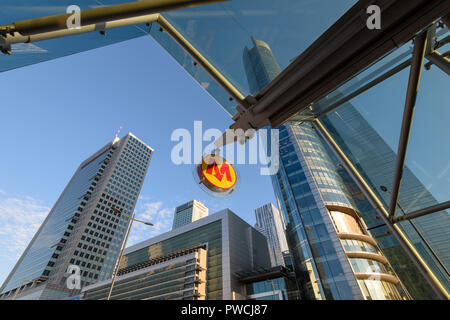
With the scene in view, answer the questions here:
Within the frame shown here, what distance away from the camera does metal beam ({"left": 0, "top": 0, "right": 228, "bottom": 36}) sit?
5.87 feet

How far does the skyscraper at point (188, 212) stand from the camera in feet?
541

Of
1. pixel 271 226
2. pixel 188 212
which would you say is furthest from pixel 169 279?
pixel 271 226

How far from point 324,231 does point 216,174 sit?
35.8 m

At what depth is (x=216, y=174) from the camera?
516 cm

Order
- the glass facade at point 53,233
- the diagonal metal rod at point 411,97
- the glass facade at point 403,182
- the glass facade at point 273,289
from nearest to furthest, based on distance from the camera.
A: the diagonal metal rod at point 411,97 → the glass facade at point 403,182 → the glass facade at point 273,289 → the glass facade at point 53,233

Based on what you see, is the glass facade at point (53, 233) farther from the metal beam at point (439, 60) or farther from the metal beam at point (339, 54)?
the metal beam at point (439, 60)

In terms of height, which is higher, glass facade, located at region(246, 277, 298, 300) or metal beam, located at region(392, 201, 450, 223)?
glass facade, located at region(246, 277, 298, 300)

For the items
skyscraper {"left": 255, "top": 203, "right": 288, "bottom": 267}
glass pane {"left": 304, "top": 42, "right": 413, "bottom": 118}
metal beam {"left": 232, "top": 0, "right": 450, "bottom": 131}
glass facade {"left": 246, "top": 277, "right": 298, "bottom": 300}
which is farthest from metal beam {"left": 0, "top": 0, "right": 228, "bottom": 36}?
skyscraper {"left": 255, "top": 203, "right": 288, "bottom": 267}

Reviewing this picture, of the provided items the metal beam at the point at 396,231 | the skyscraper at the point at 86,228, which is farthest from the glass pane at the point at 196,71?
the skyscraper at the point at 86,228

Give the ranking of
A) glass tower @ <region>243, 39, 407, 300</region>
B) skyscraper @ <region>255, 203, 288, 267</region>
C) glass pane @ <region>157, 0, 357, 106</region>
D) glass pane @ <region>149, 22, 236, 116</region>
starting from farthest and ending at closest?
skyscraper @ <region>255, 203, 288, 267</region>, glass tower @ <region>243, 39, 407, 300</region>, glass pane @ <region>149, 22, 236, 116</region>, glass pane @ <region>157, 0, 357, 106</region>

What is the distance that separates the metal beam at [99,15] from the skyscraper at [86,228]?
3910 inches

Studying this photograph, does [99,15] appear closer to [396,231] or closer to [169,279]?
[396,231]

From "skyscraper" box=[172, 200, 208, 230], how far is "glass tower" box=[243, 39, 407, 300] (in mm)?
127958

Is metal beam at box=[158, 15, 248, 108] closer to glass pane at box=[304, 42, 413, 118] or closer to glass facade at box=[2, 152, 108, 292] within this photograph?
glass pane at box=[304, 42, 413, 118]
